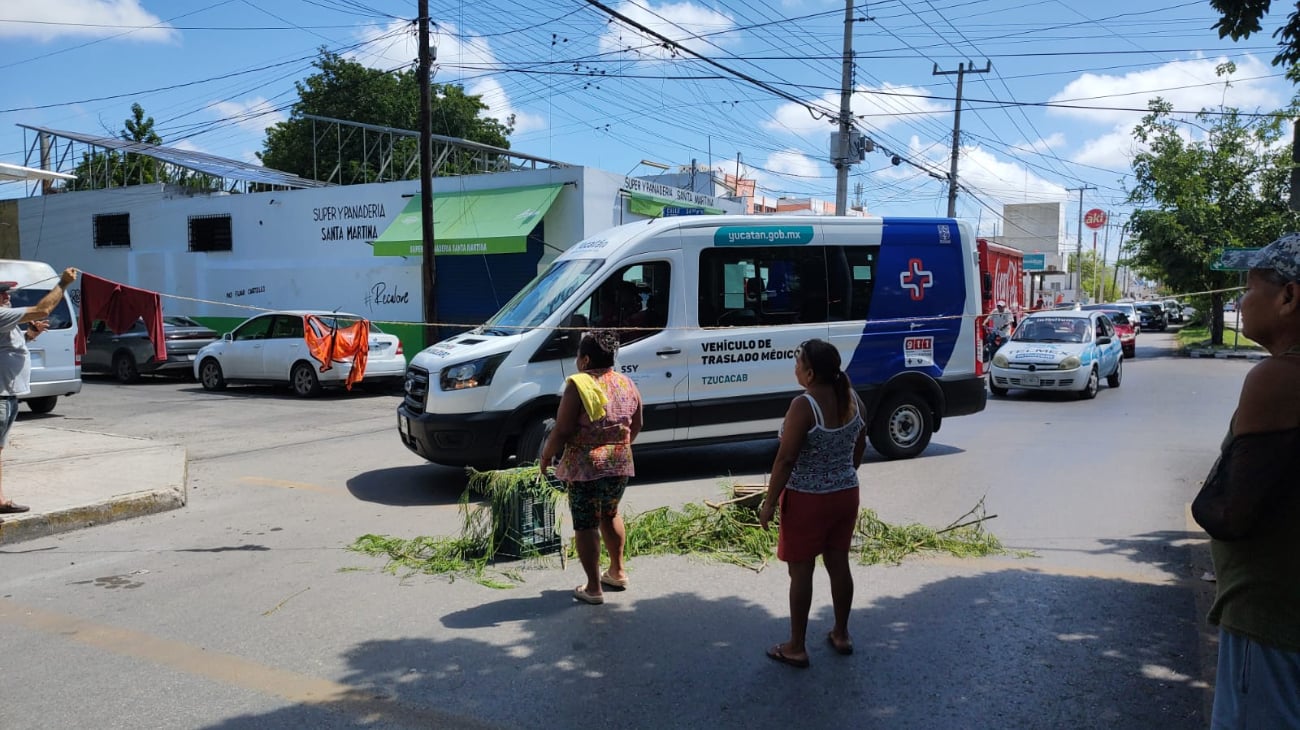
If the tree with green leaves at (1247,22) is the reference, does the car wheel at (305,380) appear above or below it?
below

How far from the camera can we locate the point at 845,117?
2162 cm

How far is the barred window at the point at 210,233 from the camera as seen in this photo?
81.9 ft

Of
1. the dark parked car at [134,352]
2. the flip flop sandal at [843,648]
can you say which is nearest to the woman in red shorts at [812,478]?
the flip flop sandal at [843,648]

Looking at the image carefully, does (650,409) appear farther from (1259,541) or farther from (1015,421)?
(1015,421)

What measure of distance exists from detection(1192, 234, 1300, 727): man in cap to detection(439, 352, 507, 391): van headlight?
248 inches

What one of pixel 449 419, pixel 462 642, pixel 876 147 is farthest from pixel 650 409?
pixel 876 147

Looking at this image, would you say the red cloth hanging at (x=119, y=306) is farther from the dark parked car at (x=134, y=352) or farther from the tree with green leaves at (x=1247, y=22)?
the dark parked car at (x=134, y=352)

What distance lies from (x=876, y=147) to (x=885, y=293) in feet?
50.4

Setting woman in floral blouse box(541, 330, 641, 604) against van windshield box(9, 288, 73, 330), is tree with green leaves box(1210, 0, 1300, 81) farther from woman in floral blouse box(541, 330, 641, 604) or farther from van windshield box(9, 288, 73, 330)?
van windshield box(9, 288, 73, 330)

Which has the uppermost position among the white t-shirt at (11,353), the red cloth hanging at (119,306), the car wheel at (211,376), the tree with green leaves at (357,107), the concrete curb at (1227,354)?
the tree with green leaves at (357,107)

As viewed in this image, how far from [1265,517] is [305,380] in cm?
1640

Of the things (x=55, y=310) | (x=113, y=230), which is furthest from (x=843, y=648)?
(x=113, y=230)

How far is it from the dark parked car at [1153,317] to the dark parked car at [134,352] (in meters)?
46.9

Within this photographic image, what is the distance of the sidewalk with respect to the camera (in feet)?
22.4
